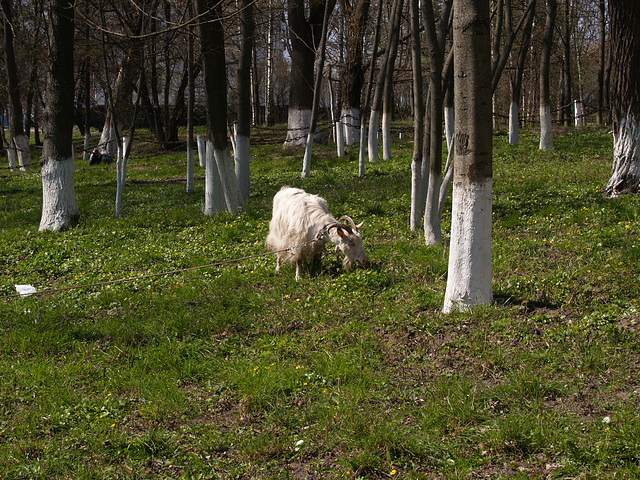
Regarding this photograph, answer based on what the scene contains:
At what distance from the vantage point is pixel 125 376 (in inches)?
199

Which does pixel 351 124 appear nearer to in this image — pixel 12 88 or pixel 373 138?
pixel 373 138

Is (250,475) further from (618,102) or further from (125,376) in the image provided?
(618,102)

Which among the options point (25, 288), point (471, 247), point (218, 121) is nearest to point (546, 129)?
point (218, 121)

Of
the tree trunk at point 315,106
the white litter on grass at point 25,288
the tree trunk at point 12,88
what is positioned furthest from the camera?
the tree trunk at point 12,88

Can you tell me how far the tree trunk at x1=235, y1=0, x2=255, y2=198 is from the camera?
1238cm

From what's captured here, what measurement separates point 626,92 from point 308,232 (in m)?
7.04

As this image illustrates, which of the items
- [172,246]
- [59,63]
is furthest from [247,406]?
[59,63]

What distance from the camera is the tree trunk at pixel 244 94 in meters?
12.4

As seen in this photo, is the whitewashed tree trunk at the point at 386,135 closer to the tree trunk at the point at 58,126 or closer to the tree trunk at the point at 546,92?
the tree trunk at the point at 546,92

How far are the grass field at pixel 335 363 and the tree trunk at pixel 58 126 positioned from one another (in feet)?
7.89

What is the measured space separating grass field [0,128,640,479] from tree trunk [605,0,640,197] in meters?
0.96

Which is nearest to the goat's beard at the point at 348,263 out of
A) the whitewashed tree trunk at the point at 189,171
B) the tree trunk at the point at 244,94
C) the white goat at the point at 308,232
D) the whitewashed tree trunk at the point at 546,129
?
the white goat at the point at 308,232

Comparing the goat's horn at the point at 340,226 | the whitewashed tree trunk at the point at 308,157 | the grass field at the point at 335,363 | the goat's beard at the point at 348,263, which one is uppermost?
the whitewashed tree trunk at the point at 308,157

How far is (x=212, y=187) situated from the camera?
12.2 m
